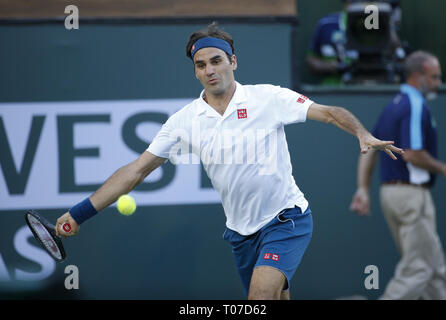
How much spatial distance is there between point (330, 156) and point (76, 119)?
2236 millimetres

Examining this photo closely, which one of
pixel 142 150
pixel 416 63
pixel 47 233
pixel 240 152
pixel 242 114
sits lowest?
pixel 47 233

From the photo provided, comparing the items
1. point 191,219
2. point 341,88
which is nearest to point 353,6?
point 341,88

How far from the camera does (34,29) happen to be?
6266mm

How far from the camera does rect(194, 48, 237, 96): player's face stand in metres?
4.34

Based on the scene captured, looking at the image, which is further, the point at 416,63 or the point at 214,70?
the point at 416,63

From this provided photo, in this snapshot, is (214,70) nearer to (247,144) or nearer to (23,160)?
(247,144)

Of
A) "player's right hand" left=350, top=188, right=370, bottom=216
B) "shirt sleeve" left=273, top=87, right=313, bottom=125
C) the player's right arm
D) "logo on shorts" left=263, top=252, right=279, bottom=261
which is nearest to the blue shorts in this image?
"logo on shorts" left=263, top=252, right=279, bottom=261

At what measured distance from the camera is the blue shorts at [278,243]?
4207 millimetres

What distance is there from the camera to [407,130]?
6000 mm

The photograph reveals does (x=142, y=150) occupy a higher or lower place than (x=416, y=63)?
lower

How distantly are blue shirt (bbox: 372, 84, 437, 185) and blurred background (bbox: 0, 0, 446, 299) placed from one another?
31 centimetres

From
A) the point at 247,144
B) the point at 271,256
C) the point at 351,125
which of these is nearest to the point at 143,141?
the point at 247,144

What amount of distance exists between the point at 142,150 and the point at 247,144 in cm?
216

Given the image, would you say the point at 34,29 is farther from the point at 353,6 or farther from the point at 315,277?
the point at 315,277
